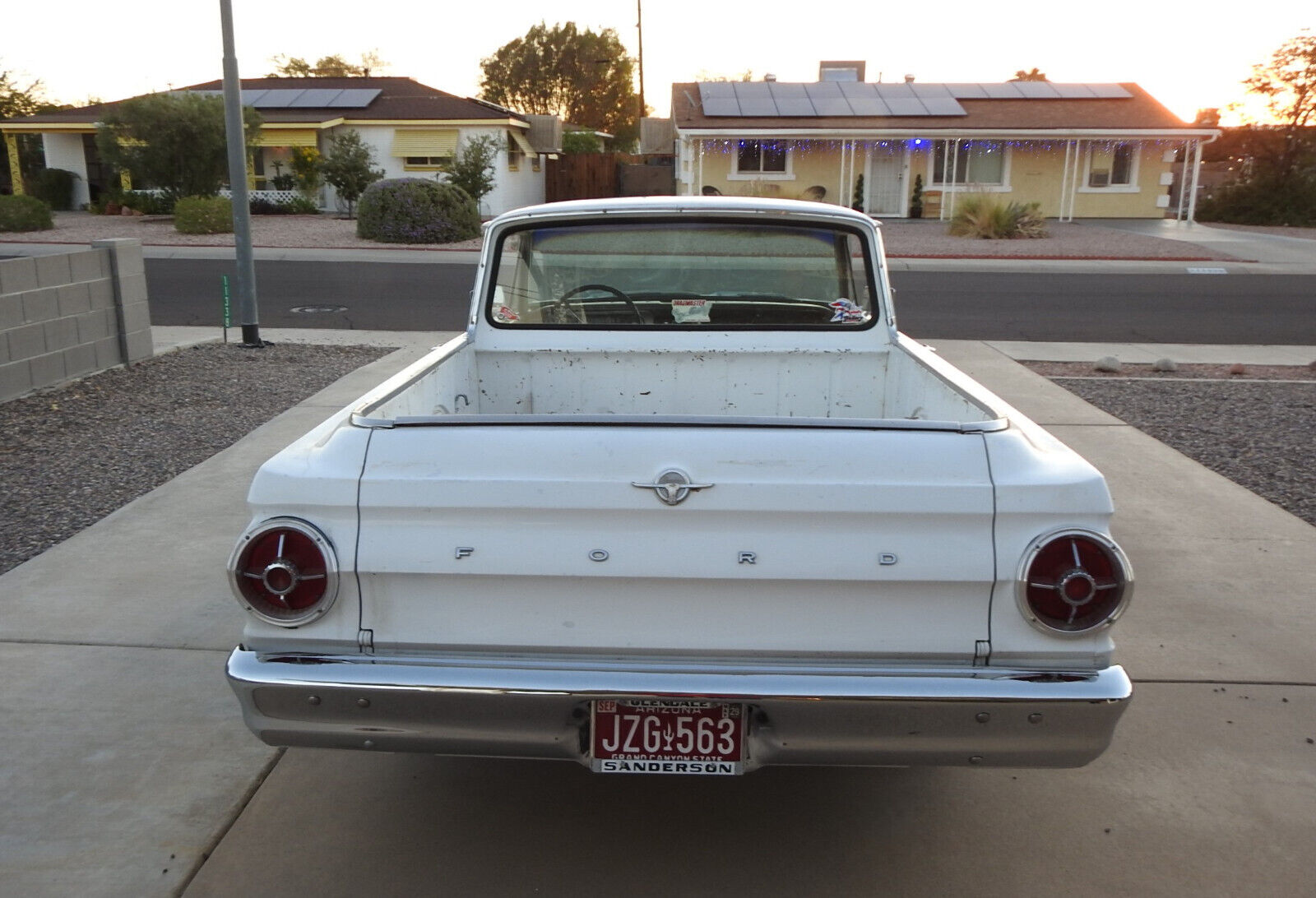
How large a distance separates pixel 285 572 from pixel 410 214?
2236cm

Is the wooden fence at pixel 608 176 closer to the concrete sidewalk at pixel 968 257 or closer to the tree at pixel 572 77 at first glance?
the concrete sidewalk at pixel 968 257

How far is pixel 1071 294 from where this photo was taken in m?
17.3

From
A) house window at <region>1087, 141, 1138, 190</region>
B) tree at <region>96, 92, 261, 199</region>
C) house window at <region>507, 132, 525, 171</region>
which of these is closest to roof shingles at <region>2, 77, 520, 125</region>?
house window at <region>507, 132, 525, 171</region>

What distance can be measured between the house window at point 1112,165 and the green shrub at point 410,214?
19.7m

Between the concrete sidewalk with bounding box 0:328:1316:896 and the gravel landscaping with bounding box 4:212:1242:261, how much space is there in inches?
719

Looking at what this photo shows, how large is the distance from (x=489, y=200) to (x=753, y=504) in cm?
3337

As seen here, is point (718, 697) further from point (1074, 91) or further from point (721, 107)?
point (1074, 91)

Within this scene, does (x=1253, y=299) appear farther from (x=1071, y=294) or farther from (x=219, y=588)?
(x=219, y=588)

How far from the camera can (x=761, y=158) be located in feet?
110

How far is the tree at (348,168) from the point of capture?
101 ft

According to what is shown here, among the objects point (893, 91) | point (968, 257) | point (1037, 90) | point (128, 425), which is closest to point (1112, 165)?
point (1037, 90)

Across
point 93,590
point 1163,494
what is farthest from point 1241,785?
point 93,590

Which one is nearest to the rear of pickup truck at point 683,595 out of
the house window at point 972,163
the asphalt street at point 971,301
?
the asphalt street at point 971,301

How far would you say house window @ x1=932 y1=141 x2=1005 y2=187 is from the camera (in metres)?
33.6
